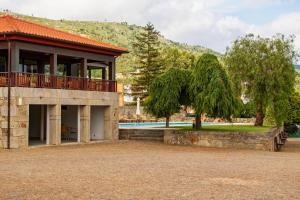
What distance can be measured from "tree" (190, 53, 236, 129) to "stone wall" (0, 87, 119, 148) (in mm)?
5210

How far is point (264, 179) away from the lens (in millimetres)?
14172

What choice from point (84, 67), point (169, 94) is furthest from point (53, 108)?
point (169, 94)

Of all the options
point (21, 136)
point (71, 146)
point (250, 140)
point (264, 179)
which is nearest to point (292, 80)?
point (250, 140)

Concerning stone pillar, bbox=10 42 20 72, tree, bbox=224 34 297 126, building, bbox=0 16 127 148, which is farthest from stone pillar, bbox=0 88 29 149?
tree, bbox=224 34 297 126

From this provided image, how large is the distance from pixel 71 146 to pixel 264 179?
1341 centimetres

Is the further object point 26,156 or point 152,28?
point 152,28

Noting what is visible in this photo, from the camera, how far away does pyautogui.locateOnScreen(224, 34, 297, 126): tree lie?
119 feet

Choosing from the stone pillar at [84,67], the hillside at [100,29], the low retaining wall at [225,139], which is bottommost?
the low retaining wall at [225,139]

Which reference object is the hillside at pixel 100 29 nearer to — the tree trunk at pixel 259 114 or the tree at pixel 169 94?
the tree trunk at pixel 259 114

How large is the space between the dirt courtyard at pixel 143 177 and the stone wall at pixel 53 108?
10.6 ft

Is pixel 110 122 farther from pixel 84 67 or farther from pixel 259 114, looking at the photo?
pixel 259 114

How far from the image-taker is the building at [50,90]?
77.1ft

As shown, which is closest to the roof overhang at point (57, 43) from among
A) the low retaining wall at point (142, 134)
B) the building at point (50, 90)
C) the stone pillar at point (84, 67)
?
the building at point (50, 90)

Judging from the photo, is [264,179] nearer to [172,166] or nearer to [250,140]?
[172,166]
